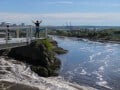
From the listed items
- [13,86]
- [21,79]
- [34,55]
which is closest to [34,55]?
[34,55]

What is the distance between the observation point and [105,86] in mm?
25328

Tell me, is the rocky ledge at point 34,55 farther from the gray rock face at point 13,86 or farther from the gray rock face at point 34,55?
the gray rock face at point 13,86

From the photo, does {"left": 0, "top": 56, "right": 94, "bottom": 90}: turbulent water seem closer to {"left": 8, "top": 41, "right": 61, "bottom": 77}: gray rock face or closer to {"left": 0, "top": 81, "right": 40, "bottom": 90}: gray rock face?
{"left": 0, "top": 81, "right": 40, "bottom": 90}: gray rock face

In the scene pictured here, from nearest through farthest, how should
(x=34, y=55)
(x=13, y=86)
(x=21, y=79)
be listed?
(x=13, y=86) → (x=21, y=79) → (x=34, y=55)

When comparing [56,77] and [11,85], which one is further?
[56,77]

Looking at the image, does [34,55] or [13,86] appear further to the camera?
[34,55]

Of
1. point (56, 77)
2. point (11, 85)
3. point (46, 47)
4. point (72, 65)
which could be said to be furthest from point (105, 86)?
point (72, 65)

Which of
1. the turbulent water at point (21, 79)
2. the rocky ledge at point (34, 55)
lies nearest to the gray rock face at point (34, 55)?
the rocky ledge at point (34, 55)

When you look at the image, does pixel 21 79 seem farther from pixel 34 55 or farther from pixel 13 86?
pixel 34 55

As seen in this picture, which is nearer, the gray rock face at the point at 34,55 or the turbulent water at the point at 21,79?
the turbulent water at the point at 21,79

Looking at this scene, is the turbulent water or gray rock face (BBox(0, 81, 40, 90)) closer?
gray rock face (BBox(0, 81, 40, 90))

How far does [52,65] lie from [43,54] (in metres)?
1.37

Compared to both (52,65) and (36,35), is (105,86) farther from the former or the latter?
(36,35)

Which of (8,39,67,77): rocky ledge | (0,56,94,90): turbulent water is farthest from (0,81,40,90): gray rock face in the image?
(8,39,67,77): rocky ledge
